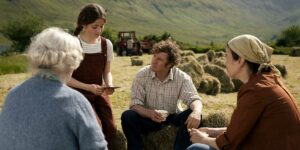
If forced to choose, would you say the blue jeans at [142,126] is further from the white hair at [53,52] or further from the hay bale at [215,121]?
the white hair at [53,52]

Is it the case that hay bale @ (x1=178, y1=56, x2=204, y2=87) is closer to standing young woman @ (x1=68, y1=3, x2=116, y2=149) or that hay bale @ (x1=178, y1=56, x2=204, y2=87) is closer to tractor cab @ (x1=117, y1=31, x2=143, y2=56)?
standing young woman @ (x1=68, y1=3, x2=116, y2=149)

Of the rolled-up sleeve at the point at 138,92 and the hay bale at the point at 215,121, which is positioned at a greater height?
the rolled-up sleeve at the point at 138,92

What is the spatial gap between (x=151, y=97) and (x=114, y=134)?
2.35ft

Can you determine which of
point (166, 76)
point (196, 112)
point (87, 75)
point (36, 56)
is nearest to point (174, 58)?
point (166, 76)

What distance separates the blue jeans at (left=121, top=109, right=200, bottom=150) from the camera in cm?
612

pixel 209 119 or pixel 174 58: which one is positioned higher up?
pixel 174 58

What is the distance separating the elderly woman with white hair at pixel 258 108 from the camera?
4.04 metres

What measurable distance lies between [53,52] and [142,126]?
3162 mm

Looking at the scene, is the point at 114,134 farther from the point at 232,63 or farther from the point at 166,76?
the point at 232,63

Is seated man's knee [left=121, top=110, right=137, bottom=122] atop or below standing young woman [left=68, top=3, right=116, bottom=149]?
below

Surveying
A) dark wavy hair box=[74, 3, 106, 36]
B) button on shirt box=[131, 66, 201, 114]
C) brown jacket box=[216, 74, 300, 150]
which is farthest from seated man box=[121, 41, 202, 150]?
brown jacket box=[216, 74, 300, 150]

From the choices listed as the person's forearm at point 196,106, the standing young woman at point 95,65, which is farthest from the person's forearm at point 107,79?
the person's forearm at point 196,106

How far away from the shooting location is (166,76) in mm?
6309

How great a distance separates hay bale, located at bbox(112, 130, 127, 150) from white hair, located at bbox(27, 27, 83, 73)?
3.37m
